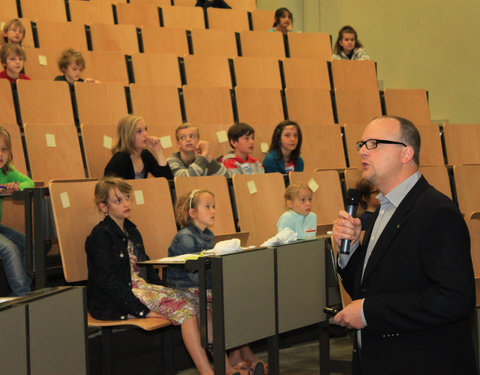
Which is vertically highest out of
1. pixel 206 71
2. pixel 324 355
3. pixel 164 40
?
pixel 164 40

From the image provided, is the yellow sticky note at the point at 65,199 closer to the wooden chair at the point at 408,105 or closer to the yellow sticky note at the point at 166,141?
the yellow sticky note at the point at 166,141

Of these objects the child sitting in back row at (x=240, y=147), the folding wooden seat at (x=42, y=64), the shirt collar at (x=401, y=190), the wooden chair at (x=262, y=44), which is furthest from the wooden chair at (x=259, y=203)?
the wooden chair at (x=262, y=44)

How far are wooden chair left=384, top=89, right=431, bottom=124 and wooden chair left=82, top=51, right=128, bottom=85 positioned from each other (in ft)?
7.20

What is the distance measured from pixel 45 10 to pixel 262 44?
1925 millimetres

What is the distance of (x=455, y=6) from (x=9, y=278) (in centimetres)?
515

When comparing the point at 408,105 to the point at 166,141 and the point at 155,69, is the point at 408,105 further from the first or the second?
the point at 166,141

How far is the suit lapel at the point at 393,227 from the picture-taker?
170cm

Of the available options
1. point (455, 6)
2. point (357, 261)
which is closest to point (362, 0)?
point (455, 6)

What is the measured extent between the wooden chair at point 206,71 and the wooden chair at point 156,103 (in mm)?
546

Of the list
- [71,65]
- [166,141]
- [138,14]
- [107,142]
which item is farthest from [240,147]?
[138,14]

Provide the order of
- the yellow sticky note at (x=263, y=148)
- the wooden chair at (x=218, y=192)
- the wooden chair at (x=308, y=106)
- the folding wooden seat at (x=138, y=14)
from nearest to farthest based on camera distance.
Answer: the wooden chair at (x=218, y=192) → the yellow sticky note at (x=263, y=148) → the wooden chair at (x=308, y=106) → the folding wooden seat at (x=138, y=14)

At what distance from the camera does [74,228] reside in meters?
3.03

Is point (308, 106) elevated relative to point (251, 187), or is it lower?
elevated

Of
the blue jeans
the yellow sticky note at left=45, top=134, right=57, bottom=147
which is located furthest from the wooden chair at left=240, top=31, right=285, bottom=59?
the blue jeans
